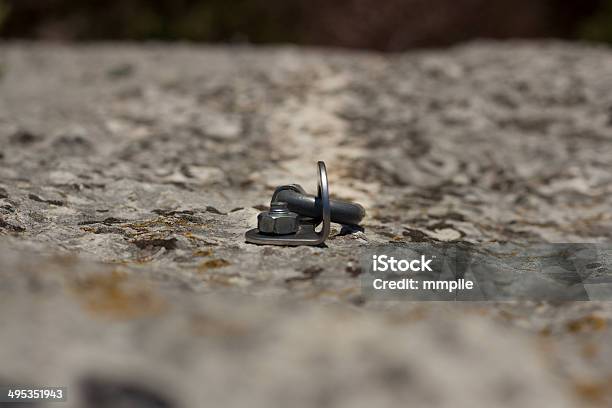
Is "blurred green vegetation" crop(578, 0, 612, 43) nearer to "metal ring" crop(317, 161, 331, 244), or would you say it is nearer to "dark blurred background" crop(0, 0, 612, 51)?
"dark blurred background" crop(0, 0, 612, 51)

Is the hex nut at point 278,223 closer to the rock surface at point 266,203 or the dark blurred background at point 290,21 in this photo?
the rock surface at point 266,203

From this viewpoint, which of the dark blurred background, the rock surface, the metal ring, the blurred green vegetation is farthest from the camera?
the dark blurred background

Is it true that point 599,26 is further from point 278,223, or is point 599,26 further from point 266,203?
point 278,223

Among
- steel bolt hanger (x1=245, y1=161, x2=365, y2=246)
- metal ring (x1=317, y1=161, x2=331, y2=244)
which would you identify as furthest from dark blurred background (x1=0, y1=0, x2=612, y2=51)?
metal ring (x1=317, y1=161, x2=331, y2=244)

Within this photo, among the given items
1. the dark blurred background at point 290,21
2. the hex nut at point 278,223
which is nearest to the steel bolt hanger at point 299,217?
the hex nut at point 278,223

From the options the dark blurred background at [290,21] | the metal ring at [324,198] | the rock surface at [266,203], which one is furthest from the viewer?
the dark blurred background at [290,21]
